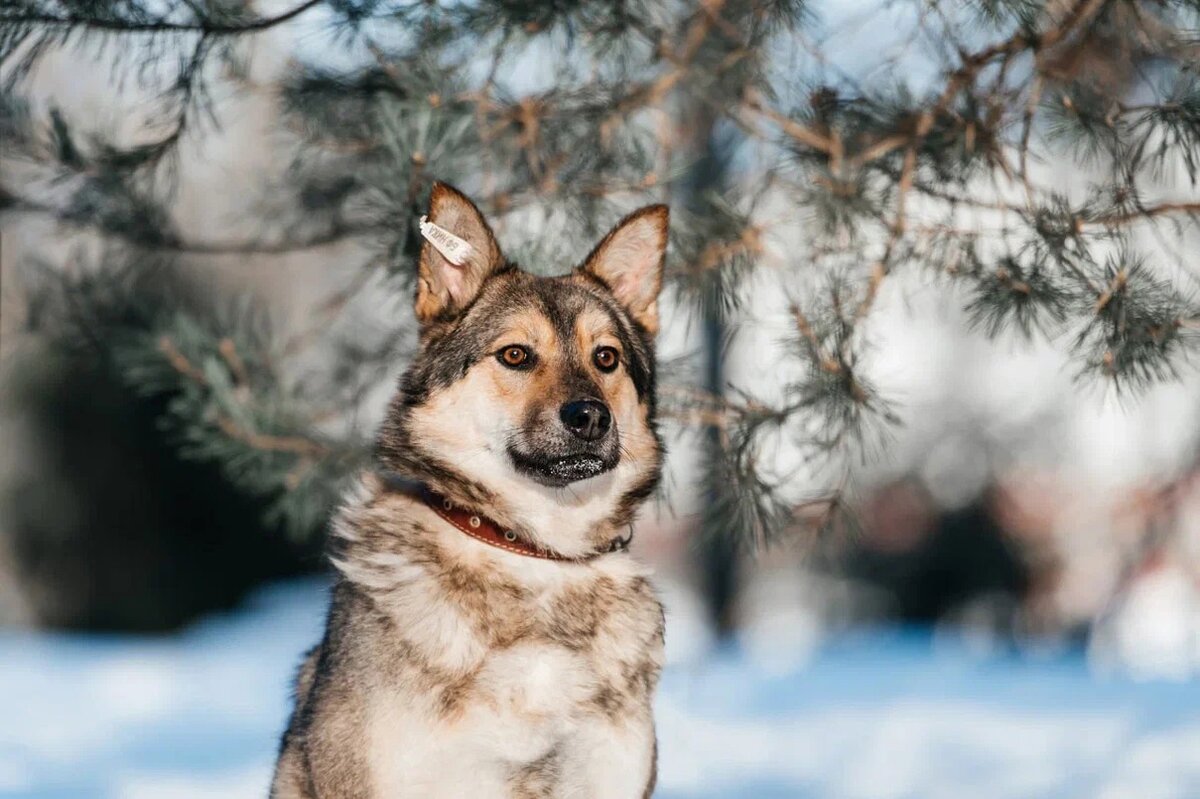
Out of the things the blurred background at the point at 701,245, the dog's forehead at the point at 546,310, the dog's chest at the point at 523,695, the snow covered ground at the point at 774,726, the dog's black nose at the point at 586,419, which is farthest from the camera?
the snow covered ground at the point at 774,726

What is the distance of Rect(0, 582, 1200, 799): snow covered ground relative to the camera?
546cm

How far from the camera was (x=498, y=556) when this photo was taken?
2855 millimetres

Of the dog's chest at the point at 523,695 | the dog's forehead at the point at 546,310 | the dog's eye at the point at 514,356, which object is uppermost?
the dog's forehead at the point at 546,310

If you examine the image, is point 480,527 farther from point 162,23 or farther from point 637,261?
point 162,23

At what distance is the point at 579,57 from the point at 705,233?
0.73 metres

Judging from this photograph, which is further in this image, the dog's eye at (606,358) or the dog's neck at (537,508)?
the dog's eye at (606,358)

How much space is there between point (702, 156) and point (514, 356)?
1668mm

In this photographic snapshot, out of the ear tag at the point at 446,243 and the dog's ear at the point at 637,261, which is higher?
the dog's ear at the point at 637,261

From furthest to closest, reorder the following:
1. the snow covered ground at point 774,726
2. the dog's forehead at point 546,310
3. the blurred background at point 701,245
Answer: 1. the snow covered ground at point 774,726
2. the blurred background at point 701,245
3. the dog's forehead at point 546,310

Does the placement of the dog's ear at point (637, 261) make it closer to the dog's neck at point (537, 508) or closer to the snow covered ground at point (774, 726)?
the dog's neck at point (537, 508)

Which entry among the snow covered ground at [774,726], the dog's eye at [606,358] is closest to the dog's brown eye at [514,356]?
the dog's eye at [606,358]

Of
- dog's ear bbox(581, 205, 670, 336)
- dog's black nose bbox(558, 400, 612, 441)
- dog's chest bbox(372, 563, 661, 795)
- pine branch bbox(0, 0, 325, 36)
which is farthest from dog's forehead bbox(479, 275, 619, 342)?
pine branch bbox(0, 0, 325, 36)

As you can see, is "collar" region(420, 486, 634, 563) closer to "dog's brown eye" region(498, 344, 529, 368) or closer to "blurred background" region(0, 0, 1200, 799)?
"dog's brown eye" region(498, 344, 529, 368)

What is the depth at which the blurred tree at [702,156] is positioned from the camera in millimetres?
3285
